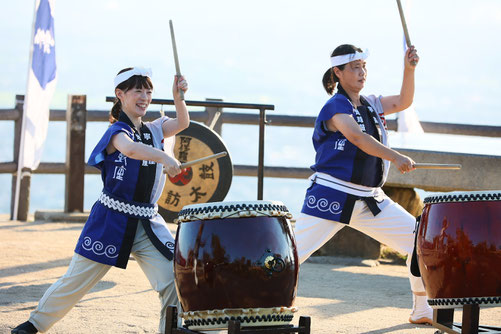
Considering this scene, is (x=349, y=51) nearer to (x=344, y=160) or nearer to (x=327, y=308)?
(x=344, y=160)

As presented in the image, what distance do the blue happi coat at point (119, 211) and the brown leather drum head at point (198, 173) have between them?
10.7 feet

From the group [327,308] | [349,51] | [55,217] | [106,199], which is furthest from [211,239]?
[55,217]

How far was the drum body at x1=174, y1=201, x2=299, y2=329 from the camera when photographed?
2.95 metres

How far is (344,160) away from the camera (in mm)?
3986

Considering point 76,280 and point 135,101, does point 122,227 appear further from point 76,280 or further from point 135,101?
point 135,101

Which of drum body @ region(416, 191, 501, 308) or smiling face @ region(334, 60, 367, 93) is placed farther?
smiling face @ region(334, 60, 367, 93)

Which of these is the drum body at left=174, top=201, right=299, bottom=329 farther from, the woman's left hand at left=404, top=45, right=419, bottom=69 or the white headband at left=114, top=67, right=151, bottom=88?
the woman's left hand at left=404, top=45, right=419, bottom=69

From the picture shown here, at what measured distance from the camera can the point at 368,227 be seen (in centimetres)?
408

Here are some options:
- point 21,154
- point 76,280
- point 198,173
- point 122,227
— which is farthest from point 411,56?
point 21,154

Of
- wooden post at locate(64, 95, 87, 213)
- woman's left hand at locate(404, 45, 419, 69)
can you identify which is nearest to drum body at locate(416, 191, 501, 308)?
woman's left hand at locate(404, 45, 419, 69)

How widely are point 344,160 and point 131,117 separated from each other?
3.51 ft

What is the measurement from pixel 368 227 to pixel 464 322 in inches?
34.9

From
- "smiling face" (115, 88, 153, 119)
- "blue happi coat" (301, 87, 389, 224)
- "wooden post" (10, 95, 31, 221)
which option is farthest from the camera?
"wooden post" (10, 95, 31, 221)

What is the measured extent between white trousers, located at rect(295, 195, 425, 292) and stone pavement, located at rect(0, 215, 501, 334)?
450mm
